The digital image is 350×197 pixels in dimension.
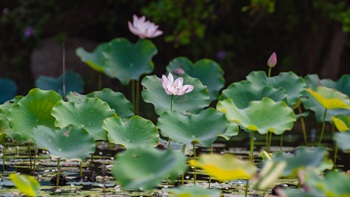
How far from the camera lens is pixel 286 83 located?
3.07 m

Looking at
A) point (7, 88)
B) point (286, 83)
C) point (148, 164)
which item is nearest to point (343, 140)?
point (148, 164)

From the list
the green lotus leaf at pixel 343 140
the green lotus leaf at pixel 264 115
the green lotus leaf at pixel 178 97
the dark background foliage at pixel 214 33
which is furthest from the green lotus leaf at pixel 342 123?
the dark background foliage at pixel 214 33

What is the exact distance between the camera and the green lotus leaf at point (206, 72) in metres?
3.70

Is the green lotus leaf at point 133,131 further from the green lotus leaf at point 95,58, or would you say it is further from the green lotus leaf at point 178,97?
the green lotus leaf at point 95,58

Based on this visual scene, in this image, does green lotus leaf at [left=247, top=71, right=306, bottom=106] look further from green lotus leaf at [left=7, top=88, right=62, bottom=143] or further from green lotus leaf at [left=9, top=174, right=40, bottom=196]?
green lotus leaf at [left=9, top=174, right=40, bottom=196]

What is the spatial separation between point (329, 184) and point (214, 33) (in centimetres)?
594

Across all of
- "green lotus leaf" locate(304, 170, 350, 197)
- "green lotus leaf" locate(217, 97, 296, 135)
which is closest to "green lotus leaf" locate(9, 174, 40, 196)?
"green lotus leaf" locate(217, 97, 296, 135)

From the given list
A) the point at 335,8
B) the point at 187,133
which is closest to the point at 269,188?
the point at 187,133

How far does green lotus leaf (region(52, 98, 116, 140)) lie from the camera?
2504 millimetres

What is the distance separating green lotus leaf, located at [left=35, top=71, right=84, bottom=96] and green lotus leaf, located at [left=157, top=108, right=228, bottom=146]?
2.14m

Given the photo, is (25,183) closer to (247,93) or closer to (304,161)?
(304,161)

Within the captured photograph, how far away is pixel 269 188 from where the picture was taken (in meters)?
2.61

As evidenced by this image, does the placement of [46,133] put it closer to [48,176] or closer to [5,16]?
[48,176]

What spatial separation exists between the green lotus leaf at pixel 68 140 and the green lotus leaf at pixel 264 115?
1.49 feet
